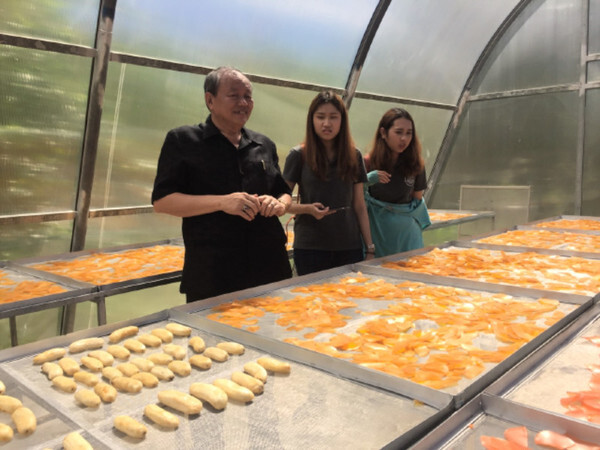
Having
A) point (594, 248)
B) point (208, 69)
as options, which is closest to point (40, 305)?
point (208, 69)

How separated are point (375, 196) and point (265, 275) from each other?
1.23m

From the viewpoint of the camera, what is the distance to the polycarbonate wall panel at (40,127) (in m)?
3.37

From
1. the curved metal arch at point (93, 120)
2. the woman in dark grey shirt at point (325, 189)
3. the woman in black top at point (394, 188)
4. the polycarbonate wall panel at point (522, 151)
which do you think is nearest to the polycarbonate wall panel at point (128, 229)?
the curved metal arch at point (93, 120)

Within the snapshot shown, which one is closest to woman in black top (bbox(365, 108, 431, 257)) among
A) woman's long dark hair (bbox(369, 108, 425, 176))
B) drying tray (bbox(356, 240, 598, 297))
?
woman's long dark hair (bbox(369, 108, 425, 176))

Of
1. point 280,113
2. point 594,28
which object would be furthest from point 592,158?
point 280,113

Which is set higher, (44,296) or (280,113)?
(280,113)

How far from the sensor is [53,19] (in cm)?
344

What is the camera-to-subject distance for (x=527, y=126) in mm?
7184

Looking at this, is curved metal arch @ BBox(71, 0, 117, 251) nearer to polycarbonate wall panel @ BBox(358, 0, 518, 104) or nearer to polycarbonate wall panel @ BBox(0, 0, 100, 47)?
polycarbonate wall panel @ BBox(0, 0, 100, 47)

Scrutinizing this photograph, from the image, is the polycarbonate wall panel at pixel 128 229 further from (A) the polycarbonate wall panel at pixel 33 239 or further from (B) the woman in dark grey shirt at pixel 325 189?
(B) the woman in dark grey shirt at pixel 325 189

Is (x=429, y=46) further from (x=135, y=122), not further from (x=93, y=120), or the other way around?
(x=93, y=120)

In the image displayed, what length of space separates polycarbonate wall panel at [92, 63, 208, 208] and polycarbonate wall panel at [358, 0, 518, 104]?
2.55 meters

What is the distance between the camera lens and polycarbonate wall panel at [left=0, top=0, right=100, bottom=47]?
10.6ft

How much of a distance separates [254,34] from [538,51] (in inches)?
177
